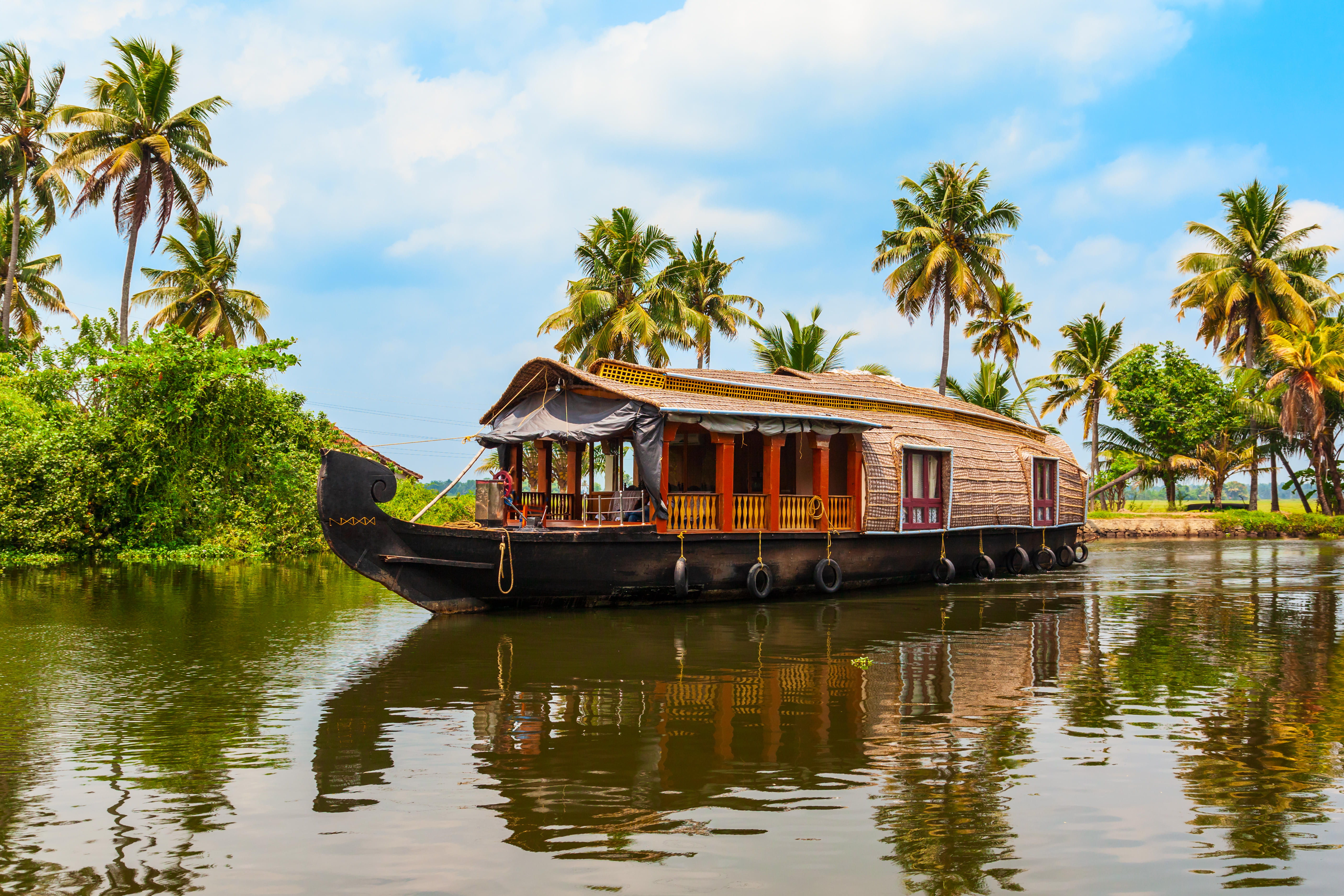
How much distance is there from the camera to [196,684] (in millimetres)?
7934

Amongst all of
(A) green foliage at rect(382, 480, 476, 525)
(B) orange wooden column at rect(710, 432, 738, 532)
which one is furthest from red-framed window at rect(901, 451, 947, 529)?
(A) green foliage at rect(382, 480, 476, 525)

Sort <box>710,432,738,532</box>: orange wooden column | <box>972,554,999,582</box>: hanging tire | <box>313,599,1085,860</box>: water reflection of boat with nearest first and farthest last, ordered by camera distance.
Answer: <box>313,599,1085,860</box>: water reflection of boat
<box>710,432,738,532</box>: orange wooden column
<box>972,554,999,582</box>: hanging tire

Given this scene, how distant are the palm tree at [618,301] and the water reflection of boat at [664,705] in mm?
15632

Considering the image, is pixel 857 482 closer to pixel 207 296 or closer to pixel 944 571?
pixel 944 571

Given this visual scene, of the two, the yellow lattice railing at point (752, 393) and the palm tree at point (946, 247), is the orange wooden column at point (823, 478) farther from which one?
the palm tree at point (946, 247)

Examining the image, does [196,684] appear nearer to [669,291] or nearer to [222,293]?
[669,291]

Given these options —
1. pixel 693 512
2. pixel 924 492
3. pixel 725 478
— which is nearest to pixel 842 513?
pixel 924 492

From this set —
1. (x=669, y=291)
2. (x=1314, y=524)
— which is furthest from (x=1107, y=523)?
(x=669, y=291)

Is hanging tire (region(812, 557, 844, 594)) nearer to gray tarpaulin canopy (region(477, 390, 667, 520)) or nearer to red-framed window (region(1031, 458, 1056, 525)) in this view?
gray tarpaulin canopy (region(477, 390, 667, 520))

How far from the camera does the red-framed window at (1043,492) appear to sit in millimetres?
19172

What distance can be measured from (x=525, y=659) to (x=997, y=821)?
5211mm

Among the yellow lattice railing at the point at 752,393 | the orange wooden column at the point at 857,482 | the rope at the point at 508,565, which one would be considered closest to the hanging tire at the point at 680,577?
the rope at the point at 508,565

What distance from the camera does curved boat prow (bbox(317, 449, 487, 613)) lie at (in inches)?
430

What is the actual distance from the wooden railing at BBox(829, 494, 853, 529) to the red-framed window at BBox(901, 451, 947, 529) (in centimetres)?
107
